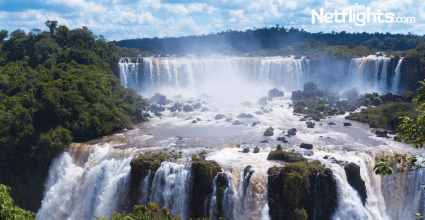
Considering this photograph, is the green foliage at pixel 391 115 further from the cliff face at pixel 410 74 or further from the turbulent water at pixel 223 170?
the cliff face at pixel 410 74

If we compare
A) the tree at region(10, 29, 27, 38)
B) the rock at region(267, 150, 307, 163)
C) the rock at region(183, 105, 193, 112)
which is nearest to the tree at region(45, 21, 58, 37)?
the tree at region(10, 29, 27, 38)

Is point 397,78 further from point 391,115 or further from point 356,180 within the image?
point 356,180

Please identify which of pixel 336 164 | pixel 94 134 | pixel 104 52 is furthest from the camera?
pixel 104 52

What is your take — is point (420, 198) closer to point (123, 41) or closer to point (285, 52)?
point (285, 52)

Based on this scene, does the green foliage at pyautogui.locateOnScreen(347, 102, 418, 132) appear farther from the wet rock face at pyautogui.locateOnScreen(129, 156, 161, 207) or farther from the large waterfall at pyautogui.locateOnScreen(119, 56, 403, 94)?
the wet rock face at pyautogui.locateOnScreen(129, 156, 161, 207)

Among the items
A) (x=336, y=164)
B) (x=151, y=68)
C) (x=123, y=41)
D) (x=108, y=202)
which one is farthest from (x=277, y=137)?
(x=123, y=41)

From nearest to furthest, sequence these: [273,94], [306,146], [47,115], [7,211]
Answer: [7,211] → [306,146] → [47,115] → [273,94]

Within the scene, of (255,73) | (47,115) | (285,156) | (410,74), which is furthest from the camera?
(255,73)

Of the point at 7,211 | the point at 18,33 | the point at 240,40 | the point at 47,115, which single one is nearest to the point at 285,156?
the point at 7,211
